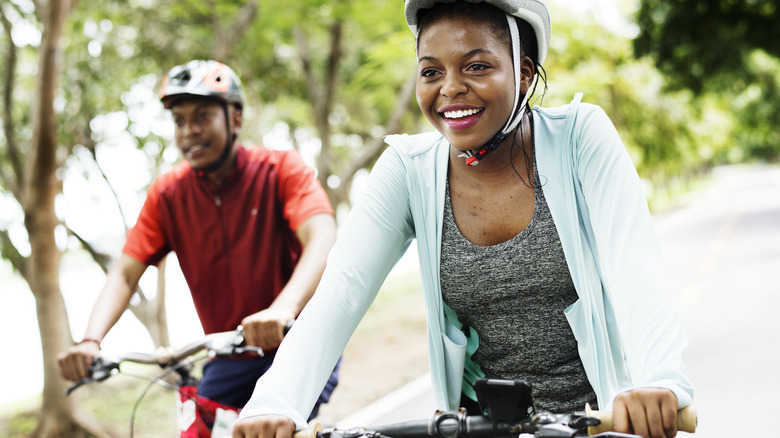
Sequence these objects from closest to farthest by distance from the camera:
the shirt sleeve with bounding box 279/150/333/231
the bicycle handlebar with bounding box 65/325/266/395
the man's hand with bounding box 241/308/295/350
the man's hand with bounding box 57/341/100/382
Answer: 1. the man's hand with bounding box 241/308/295/350
2. the bicycle handlebar with bounding box 65/325/266/395
3. the man's hand with bounding box 57/341/100/382
4. the shirt sleeve with bounding box 279/150/333/231

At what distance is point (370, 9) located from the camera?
8.88m

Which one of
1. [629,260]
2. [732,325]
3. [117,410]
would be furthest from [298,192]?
[732,325]

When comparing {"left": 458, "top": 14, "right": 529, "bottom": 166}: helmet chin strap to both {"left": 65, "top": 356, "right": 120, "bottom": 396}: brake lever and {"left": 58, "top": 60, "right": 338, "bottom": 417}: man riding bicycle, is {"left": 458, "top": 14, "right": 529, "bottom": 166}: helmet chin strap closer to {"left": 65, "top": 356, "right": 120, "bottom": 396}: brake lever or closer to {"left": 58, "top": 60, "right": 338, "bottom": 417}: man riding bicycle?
{"left": 58, "top": 60, "right": 338, "bottom": 417}: man riding bicycle

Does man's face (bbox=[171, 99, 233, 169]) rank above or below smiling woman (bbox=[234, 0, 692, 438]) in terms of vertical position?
above

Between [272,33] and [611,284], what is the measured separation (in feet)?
32.5

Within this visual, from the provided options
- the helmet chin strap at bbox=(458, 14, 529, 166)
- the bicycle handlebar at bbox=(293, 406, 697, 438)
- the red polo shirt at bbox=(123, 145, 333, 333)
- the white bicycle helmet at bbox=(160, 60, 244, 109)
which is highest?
the white bicycle helmet at bbox=(160, 60, 244, 109)

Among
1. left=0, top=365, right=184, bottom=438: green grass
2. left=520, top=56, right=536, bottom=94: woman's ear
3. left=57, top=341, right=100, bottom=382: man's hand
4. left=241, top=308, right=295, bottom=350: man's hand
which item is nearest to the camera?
left=520, top=56, right=536, bottom=94: woman's ear

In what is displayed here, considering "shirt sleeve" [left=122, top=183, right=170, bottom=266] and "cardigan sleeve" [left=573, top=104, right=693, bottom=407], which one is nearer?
"cardigan sleeve" [left=573, top=104, right=693, bottom=407]

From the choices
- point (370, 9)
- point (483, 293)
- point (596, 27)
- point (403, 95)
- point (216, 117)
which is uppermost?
point (596, 27)

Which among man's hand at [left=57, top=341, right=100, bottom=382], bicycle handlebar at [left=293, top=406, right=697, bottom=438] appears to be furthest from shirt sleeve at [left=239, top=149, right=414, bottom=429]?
man's hand at [left=57, top=341, right=100, bottom=382]

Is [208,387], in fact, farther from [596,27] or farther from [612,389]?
[596,27]

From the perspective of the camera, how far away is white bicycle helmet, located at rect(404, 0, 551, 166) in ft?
5.96

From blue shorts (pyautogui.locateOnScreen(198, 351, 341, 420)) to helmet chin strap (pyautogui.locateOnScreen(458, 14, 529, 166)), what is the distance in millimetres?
1238

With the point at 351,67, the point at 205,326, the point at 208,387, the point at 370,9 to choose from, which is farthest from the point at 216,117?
the point at 351,67
